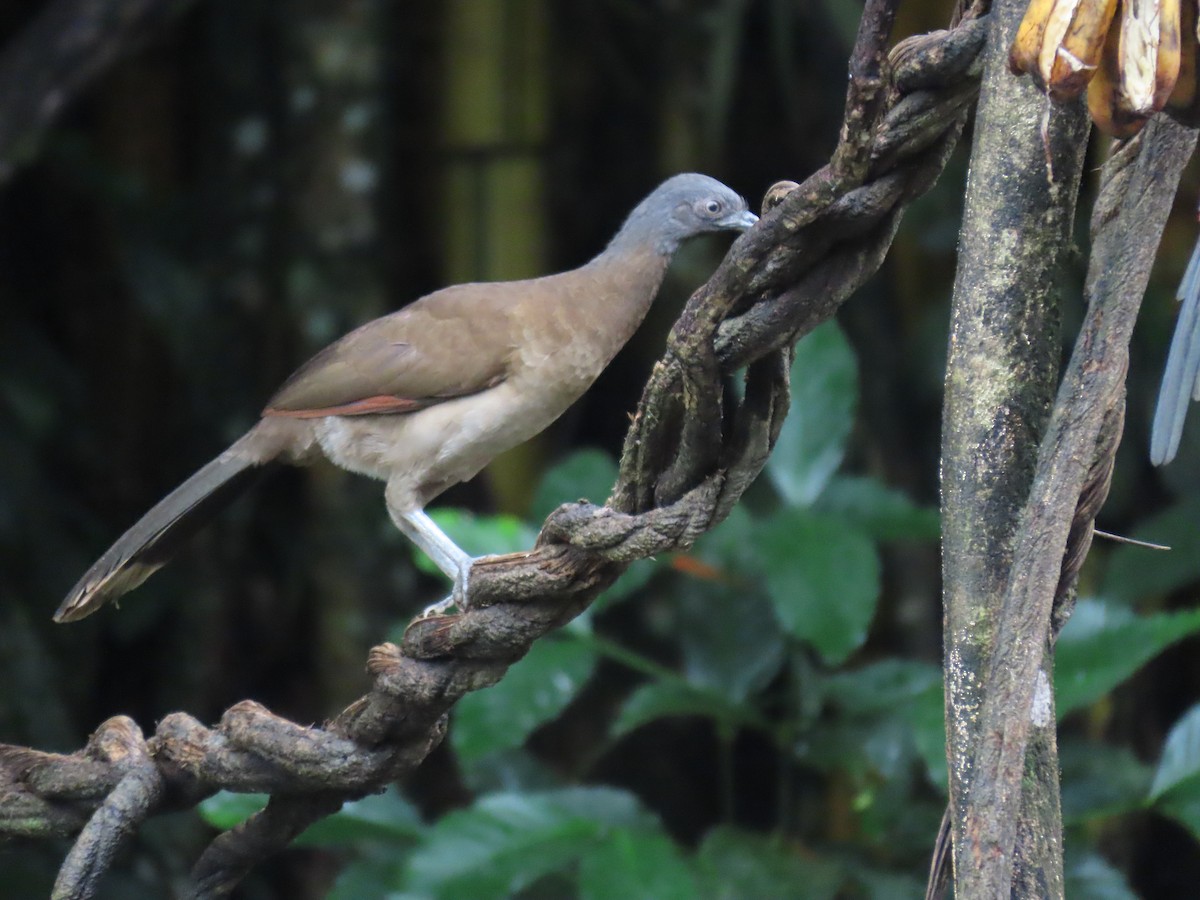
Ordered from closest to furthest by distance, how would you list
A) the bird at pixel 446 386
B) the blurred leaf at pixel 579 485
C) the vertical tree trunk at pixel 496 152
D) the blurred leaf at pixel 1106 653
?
the bird at pixel 446 386 < the blurred leaf at pixel 1106 653 < the blurred leaf at pixel 579 485 < the vertical tree trunk at pixel 496 152

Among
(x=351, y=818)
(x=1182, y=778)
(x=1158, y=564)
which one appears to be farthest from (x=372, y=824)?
(x=1158, y=564)

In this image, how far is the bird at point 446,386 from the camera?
7.22ft

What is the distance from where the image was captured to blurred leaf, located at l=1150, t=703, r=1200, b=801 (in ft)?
8.52

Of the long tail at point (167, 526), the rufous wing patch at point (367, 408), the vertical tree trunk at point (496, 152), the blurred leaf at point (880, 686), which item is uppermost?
the vertical tree trunk at point (496, 152)

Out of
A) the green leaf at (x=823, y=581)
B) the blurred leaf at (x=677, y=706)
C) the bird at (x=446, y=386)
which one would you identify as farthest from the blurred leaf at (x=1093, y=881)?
the bird at (x=446, y=386)

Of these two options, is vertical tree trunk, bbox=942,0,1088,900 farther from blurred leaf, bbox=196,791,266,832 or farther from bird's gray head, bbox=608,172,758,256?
blurred leaf, bbox=196,791,266,832

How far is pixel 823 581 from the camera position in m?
2.81

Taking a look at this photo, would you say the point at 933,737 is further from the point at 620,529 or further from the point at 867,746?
the point at 620,529

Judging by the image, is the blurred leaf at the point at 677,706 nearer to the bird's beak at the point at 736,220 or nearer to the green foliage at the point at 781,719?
the green foliage at the point at 781,719

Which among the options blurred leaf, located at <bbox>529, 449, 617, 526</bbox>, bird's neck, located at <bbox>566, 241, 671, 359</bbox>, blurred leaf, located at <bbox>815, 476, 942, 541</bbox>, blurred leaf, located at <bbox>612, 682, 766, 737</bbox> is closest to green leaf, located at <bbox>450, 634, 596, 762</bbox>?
blurred leaf, located at <bbox>612, 682, 766, 737</bbox>

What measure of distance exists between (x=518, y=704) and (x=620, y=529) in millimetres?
1473

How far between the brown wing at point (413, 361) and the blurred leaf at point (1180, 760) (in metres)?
1.41

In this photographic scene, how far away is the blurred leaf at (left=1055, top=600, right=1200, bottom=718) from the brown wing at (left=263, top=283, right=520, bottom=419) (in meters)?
1.13

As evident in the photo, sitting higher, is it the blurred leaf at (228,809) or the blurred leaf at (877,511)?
the blurred leaf at (877,511)
